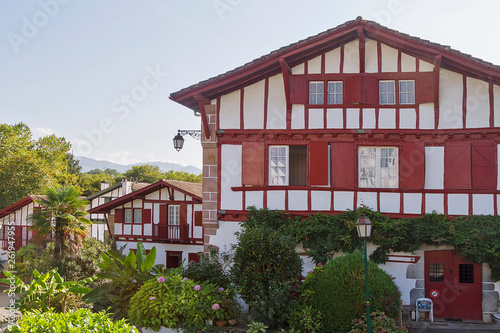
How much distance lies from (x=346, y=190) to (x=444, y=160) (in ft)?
10.1

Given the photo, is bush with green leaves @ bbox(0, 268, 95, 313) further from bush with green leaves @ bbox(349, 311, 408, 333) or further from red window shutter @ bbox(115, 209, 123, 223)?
red window shutter @ bbox(115, 209, 123, 223)

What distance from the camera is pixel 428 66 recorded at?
41.4 feet

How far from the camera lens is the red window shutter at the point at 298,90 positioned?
12922 mm

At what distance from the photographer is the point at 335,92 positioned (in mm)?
13000

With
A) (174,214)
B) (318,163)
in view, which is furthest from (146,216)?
(318,163)

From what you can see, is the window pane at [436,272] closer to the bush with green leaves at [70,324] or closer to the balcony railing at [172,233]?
the bush with green leaves at [70,324]

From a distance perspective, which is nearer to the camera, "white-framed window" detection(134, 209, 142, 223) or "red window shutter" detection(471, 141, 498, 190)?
"red window shutter" detection(471, 141, 498, 190)

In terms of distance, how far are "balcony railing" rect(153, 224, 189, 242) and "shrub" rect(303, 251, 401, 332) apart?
13466mm

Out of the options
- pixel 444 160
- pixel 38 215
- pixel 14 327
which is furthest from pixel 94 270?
pixel 444 160

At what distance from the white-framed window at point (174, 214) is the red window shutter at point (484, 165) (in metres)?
15.8

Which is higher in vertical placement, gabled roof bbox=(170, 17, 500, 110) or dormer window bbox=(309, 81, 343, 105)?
gabled roof bbox=(170, 17, 500, 110)

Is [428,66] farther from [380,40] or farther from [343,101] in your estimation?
[343,101]

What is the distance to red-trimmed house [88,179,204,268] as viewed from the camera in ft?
75.4

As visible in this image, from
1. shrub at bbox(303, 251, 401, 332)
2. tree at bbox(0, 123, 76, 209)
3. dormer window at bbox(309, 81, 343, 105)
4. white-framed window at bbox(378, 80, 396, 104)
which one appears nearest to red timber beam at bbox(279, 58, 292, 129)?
dormer window at bbox(309, 81, 343, 105)
